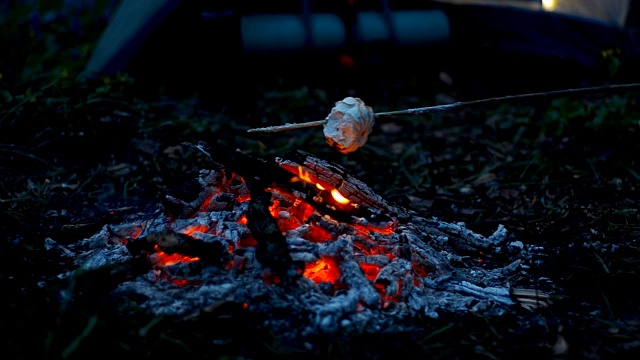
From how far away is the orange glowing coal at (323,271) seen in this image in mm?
2318

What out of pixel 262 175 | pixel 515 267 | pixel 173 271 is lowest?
pixel 515 267

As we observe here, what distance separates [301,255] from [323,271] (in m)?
0.14

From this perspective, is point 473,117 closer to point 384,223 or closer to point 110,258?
point 384,223

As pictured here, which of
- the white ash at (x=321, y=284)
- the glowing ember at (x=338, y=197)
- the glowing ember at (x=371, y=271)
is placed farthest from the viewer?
the glowing ember at (x=338, y=197)

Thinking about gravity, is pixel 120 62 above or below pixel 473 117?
above

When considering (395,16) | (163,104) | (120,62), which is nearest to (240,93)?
(163,104)

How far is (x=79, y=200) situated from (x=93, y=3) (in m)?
4.46

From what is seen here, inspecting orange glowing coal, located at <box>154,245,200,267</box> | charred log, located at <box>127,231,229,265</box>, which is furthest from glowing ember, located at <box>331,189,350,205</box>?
orange glowing coal, located at <box>154,245,200,267</box>

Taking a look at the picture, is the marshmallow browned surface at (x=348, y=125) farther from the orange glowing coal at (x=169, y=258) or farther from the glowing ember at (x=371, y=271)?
the orange glowing coal at (x=169, y=258)

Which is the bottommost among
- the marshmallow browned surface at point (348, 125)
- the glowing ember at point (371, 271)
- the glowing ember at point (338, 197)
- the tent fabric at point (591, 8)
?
the glowing ember at point (371, 271)

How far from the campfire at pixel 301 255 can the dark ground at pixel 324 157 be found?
0.31 ft

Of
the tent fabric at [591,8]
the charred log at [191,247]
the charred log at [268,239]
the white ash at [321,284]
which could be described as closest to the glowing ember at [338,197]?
the white ash at [321,284]

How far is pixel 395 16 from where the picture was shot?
569 cm

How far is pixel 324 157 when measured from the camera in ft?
13.4
